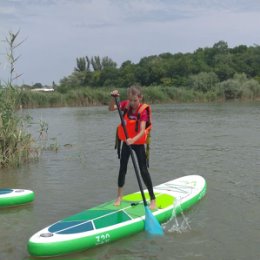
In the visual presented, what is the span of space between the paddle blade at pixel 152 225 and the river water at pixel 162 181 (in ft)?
0.36

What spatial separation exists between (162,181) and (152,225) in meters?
3.34

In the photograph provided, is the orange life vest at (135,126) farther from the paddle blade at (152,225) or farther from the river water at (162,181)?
the river water at (162,181)

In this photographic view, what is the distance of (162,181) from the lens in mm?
9062

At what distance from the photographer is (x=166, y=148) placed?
1362 cm

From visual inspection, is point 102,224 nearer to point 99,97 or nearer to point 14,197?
point 14,197

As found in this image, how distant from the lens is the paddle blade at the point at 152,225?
5742 mm

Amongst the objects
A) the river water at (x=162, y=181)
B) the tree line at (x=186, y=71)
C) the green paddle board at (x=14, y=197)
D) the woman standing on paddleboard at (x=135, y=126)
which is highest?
the tree line at (x=186, y=71)

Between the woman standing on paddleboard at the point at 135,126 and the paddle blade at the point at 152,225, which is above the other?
the woman standing on paddleboard at the point at 135,126

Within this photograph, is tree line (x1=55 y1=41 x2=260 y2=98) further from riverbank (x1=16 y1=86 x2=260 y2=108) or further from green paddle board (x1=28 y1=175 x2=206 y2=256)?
green paddle board (x1=28 y1=175 x2=206 y2=256)

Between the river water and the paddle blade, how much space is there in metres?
0.11

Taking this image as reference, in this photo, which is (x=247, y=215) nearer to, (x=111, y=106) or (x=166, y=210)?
(x=166, y=210)

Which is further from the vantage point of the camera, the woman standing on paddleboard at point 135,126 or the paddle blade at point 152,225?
the woman standing on paddleboard at point 135,126

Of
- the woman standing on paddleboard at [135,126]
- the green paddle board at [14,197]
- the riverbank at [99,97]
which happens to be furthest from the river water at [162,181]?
Answer: the riverbank at [99,97]

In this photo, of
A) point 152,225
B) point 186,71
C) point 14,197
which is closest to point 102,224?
point 152,225
